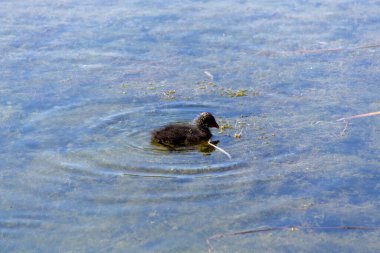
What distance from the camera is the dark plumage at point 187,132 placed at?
24.0ft

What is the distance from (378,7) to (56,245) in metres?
7.08

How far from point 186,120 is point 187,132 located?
1.75ft

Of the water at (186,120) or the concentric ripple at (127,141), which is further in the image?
the concentric ripple at (127,141)

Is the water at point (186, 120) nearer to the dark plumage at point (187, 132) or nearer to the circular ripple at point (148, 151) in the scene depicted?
the circular ripple at point (148, 151)

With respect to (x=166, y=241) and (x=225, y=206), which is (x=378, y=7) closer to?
(x=225, y=206)

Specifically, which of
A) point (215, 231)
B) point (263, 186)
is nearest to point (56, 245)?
point (215, 231)

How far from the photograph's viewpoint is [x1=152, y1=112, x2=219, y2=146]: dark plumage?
7.30 meters

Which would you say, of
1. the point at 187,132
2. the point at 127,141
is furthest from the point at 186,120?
the point at 127,141

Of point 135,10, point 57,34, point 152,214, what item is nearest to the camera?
point 152,214

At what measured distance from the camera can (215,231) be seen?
5734 mm

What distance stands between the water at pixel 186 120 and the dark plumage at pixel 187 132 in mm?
138

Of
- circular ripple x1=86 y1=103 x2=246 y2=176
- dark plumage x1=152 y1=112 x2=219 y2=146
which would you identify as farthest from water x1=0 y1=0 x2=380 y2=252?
dark plumage x1=152 y1=112 x2=219 y2=146

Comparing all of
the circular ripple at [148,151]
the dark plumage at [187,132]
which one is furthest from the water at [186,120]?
the dark plumage at [187,132]

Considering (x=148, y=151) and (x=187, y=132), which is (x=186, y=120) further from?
(x=148, y=151)
